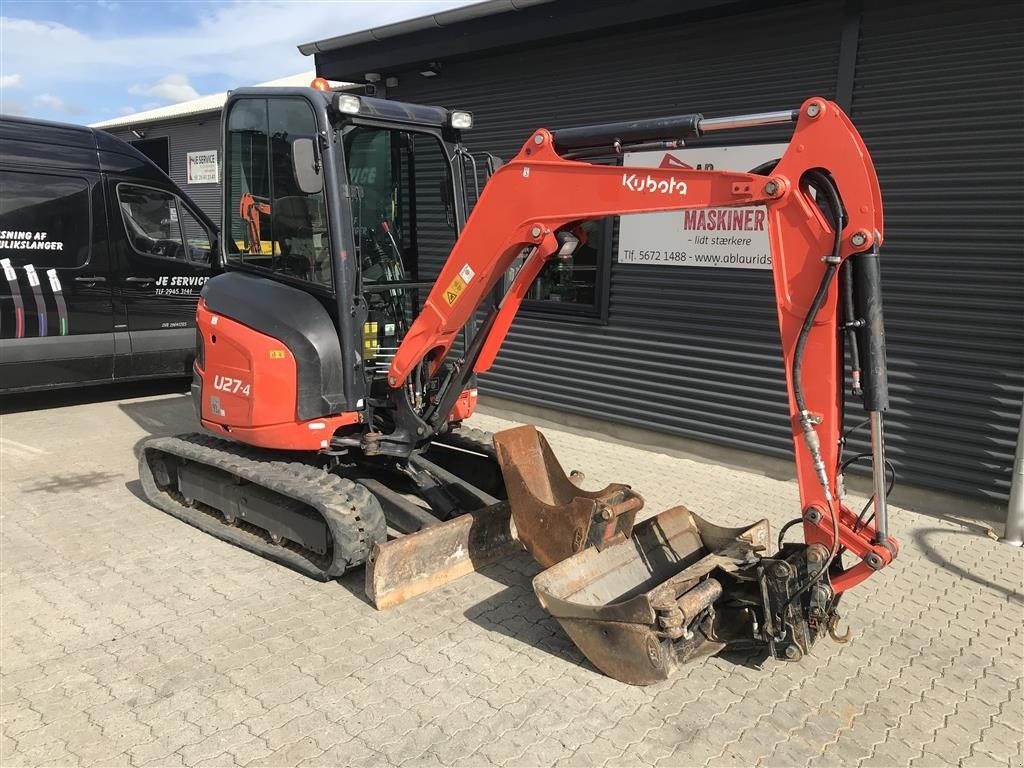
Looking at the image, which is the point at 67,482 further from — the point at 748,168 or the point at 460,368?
the point at 748,168

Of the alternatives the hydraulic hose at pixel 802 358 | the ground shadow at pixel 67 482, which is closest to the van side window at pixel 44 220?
the ground shadow at pixel 67 482

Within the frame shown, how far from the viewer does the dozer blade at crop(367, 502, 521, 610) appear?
12.7 ft

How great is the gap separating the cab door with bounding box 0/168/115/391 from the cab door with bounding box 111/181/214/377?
0.71 ft

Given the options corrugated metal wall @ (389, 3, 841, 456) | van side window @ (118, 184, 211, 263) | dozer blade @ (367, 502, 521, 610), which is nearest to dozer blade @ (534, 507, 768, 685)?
dozer blade @ (367, 502, 521, 610)

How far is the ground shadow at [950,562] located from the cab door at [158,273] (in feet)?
24.0

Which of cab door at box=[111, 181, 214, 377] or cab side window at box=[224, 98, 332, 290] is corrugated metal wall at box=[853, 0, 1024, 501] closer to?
cab side window at box=[224, 98, 332, 290]

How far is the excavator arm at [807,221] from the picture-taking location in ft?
9.63

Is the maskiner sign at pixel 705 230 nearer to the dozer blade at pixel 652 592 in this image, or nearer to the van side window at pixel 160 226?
the dozer blade at pixel 652 592

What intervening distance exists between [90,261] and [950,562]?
8223mm

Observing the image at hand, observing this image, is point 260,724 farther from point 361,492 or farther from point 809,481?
point 809,481

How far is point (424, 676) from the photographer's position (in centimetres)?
337

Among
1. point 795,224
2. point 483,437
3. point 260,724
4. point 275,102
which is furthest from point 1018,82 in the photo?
point 260,724

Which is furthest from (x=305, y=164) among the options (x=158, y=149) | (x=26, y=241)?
(x=158, y=149)

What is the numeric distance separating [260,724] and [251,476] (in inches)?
66.3
